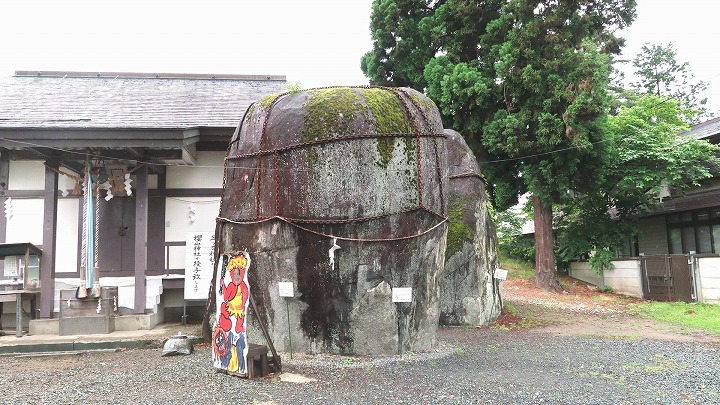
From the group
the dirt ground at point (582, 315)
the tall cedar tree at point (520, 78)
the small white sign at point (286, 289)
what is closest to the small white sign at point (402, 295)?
the small white sign at point (286, 289)

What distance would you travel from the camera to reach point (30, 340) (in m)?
8.40

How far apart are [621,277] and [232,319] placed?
1581 cm

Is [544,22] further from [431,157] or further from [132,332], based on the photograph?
[132,332]

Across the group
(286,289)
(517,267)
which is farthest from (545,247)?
(286,289)

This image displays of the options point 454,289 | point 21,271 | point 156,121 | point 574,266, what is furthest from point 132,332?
point 574,266

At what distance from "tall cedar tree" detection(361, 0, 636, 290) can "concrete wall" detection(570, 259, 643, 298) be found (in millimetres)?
2717

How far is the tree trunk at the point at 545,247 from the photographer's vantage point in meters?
16.6

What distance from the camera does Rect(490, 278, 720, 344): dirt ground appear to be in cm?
1039

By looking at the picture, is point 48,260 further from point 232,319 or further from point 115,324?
point 232,319

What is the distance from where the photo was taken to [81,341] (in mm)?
8258

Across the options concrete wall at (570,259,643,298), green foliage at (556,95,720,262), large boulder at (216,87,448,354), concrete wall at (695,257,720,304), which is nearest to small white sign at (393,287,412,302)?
large boulder at (216,87,448,354)

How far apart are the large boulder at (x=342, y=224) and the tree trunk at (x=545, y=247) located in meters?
10.3

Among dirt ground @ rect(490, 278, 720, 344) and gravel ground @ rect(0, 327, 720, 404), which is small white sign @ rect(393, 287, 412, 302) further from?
dirt ground @ rect(490, 278, 720, 344)

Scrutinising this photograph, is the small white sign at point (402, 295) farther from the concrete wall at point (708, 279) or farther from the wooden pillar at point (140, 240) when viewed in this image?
the concrete wall at point (708, 279)
